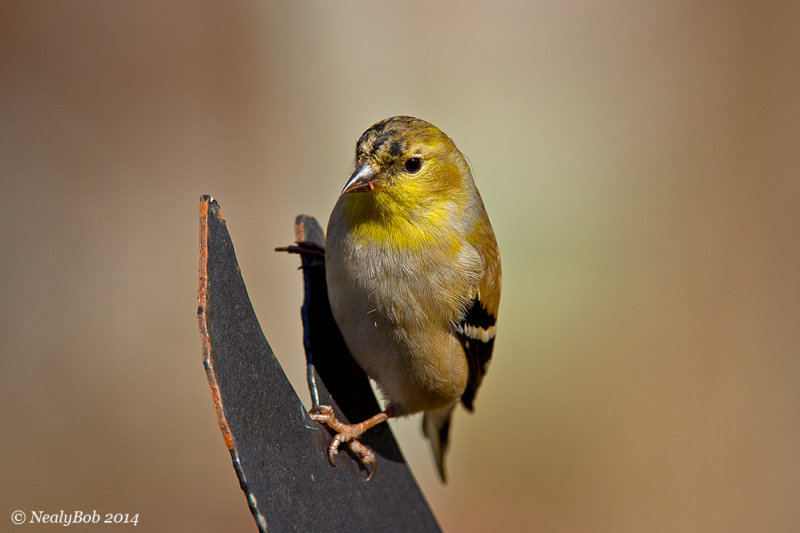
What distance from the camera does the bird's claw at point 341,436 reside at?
2314 mm

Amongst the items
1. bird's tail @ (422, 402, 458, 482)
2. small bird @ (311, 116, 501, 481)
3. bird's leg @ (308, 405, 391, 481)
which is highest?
small bird @ (311, 116, 501, 481)

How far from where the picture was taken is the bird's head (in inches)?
109

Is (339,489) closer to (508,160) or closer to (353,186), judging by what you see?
(353,186)

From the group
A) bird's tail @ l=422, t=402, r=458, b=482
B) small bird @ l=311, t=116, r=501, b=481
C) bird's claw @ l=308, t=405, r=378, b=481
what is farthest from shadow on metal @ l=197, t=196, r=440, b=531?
bird's tail @ l=422, t=402, r=458, b=482

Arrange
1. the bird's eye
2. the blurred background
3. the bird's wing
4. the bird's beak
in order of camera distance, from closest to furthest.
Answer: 1. the bird's beak
2. the bird's eye
3. the bird's wing
4. the blurred background

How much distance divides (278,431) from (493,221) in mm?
5881

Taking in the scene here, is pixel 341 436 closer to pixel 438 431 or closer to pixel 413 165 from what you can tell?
pixel 413 165

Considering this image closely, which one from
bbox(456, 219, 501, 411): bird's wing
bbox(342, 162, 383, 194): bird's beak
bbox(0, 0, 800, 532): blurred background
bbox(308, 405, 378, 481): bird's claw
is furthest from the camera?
bbox(0, 0, 800, 532): blurred background

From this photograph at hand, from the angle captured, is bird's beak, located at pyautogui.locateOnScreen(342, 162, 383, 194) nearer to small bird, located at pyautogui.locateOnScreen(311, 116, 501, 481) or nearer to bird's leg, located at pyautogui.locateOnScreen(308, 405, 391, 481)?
small bird, located at pyautogui.locateOnScreen(311, 116, 501, 481)

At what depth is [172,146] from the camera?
6.55 m

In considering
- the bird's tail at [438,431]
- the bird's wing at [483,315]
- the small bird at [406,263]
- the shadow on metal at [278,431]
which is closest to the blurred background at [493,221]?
the bird's tail at [438,431]

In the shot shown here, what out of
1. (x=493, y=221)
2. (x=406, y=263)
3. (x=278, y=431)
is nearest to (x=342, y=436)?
(x=278, y=431)

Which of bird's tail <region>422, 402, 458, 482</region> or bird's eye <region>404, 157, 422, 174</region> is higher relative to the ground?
bird's eye <region>404, 157, 422, 174</region>

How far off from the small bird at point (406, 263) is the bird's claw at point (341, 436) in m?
0.11
